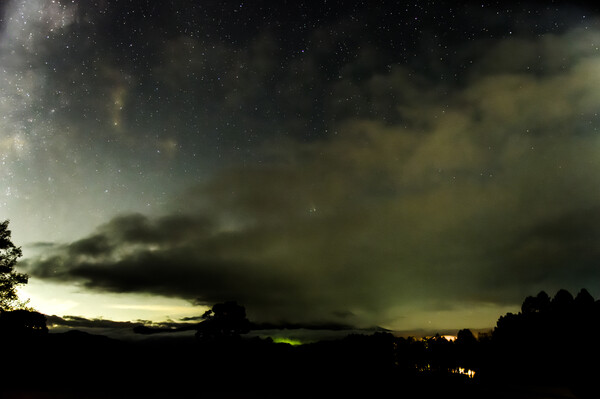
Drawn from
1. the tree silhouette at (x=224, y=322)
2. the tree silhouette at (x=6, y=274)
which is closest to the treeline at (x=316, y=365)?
the tree silhouette at (x=6, y=274)

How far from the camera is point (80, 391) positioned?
20.9 metres

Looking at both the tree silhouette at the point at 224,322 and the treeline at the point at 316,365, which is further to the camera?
the tree silhouette at the point at 224,322

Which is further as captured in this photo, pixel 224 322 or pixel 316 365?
pixel 224 322

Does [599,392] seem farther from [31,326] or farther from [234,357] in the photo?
[31,326]

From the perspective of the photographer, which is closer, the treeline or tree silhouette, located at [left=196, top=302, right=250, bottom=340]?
the treeline

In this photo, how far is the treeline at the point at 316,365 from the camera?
22844mm

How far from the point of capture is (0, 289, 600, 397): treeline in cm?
2284

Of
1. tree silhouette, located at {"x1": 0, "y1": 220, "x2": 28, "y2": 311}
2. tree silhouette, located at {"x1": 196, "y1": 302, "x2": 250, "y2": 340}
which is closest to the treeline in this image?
tree silhouette, located at {"x1": 0, "y1": 220, "x2": 28, "y2": 311}

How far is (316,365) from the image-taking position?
25.9 meters

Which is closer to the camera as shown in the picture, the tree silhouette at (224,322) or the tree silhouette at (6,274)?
the tree silhouette at (6,274)

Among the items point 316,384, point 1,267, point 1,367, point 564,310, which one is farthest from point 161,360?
point 564,310

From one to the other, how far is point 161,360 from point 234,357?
16.9ft

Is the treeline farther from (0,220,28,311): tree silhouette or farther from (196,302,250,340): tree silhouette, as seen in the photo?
(196,302,250,340): tree silhouette

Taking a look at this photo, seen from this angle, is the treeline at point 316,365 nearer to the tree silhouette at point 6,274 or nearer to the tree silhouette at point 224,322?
the tree silhouette at point 6,274
